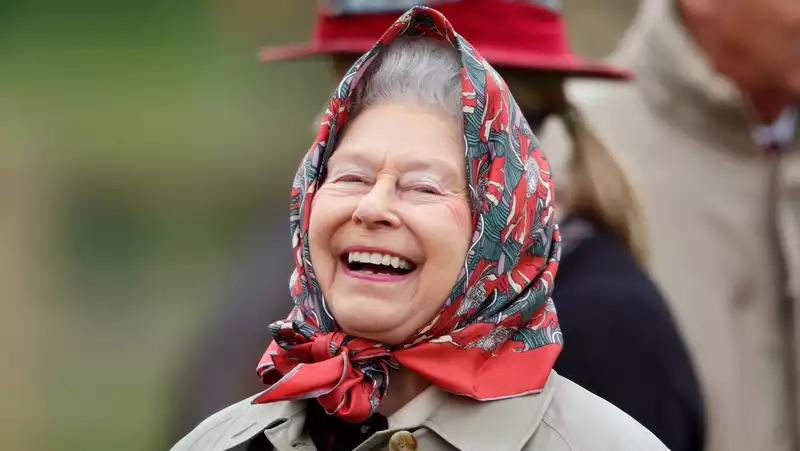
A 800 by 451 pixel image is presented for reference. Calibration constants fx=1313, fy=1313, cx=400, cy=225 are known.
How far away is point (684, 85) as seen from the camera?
365 cm

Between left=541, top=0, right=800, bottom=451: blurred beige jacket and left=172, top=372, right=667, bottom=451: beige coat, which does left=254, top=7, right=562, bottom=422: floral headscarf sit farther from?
left=541, top=0, right=800, bottom=451: blurred beige jacket

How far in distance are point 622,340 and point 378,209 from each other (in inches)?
39.5

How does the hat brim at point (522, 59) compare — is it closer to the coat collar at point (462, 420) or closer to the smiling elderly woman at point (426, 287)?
the smiling elderly woman at point (426, 287)

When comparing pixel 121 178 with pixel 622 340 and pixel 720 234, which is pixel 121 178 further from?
pixel 622 340

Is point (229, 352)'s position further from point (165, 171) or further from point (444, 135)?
point (165, 171)

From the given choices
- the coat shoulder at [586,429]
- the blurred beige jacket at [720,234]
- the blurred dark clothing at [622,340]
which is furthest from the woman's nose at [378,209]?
the blurred beige jacket at [720,234]

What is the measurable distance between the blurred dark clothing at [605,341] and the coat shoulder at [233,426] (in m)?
0.76

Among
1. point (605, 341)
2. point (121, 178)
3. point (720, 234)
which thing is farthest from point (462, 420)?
point (121, 178)

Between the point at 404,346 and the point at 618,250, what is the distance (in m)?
1.16

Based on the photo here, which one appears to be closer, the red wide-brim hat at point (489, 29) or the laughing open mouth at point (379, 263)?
the laughing open mouth at point (379, 263)

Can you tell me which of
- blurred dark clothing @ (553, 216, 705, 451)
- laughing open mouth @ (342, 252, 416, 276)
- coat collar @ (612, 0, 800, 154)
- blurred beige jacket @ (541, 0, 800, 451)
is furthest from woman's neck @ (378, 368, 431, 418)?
coat collar @ (612, 0, 800, 154)

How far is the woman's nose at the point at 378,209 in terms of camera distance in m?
1.92

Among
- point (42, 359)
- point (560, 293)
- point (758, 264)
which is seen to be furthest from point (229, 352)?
point (42, 359)

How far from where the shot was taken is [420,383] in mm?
2008
